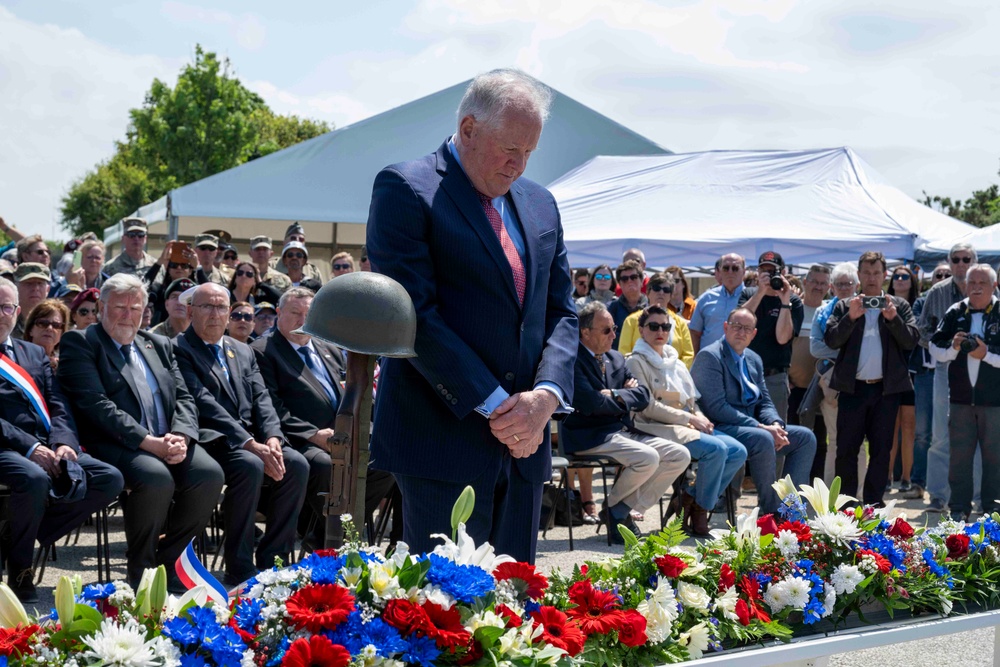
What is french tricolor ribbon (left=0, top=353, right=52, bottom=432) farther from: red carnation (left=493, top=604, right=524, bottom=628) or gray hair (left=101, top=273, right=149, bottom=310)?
red carnation (left=493, top=604, right=524, bottom=628)

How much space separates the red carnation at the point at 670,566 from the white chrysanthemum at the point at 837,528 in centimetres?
69

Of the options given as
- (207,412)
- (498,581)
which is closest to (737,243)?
(207,412)

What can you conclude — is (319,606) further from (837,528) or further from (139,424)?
(139,424)

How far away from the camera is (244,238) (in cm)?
1891

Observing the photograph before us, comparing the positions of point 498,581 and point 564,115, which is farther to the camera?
point 564,115

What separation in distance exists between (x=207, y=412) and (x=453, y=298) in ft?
13.0

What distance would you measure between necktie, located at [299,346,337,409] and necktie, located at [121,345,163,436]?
45.6 inches

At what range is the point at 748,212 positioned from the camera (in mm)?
14266

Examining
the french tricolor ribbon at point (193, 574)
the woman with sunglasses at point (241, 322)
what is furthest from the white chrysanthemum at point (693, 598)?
the woman with sunglasses at point (241, 322)

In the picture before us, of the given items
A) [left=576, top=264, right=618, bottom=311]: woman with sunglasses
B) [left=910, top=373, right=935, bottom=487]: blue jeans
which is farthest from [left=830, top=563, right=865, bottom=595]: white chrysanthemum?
[left=576, top=264, right=618, bottom=311]: woman with sunglasses

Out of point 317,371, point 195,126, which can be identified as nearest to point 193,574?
point 317,371

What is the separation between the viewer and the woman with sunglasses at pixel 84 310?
7688 millimetres

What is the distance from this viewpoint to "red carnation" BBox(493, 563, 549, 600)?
2.27 meters

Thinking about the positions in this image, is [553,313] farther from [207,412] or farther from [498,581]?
[207,412]
